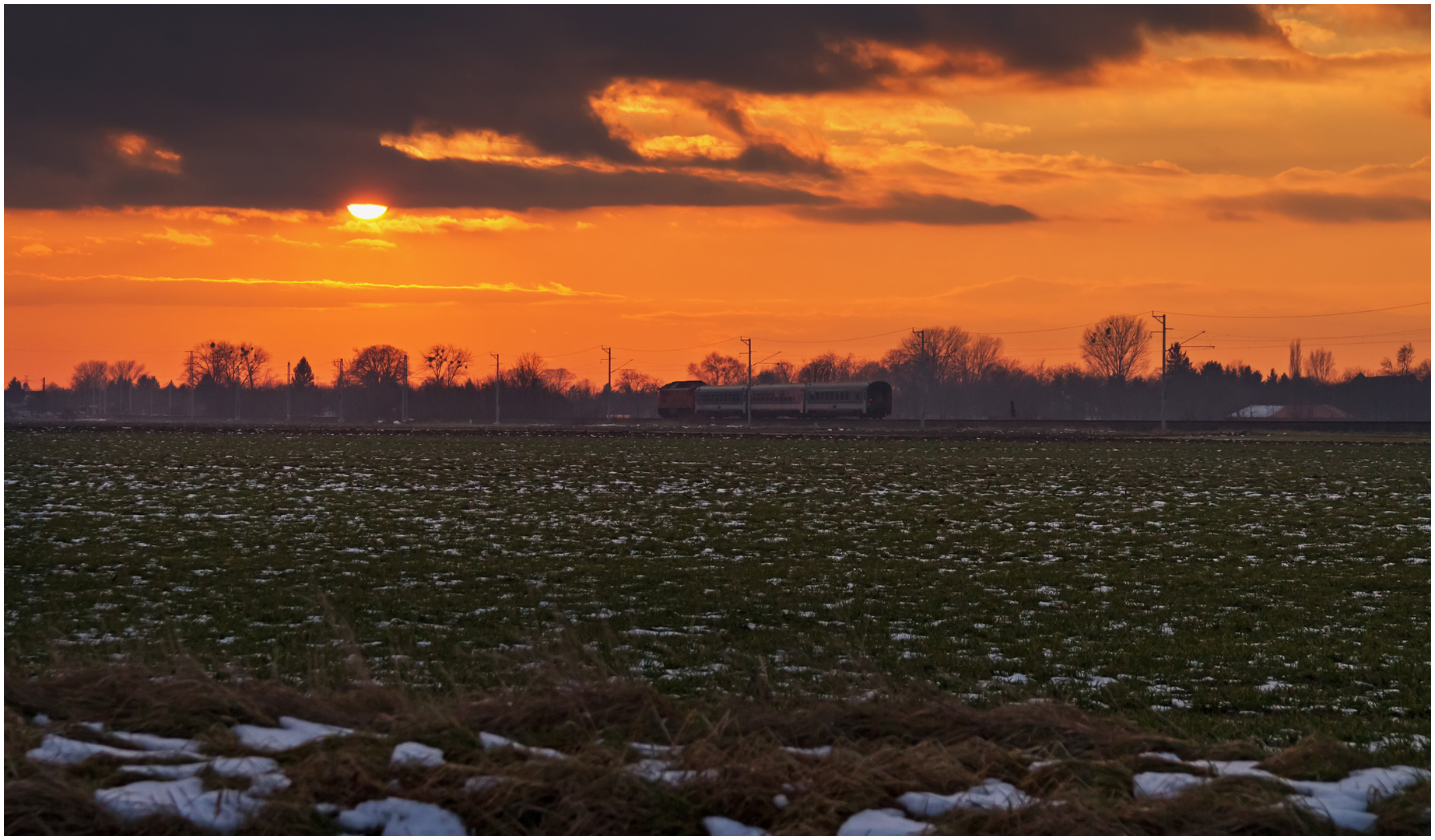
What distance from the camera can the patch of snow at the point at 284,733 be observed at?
5477mm

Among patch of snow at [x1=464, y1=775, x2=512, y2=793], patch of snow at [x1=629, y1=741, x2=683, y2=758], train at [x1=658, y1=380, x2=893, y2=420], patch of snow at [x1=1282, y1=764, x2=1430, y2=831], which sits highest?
train at [x1=658, y1=380, x2=893, y2=420]

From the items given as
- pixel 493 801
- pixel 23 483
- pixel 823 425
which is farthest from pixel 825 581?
pixel 823 425

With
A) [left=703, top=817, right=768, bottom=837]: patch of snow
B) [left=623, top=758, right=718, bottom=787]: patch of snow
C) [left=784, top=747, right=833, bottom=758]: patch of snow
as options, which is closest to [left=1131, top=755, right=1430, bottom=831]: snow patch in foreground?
[left=784, top=747, right=833, bottom=758]: patch of snow

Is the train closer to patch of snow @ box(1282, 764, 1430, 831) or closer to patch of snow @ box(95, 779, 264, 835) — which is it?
patch of snow @ box(1282, 764, 1430, 831)

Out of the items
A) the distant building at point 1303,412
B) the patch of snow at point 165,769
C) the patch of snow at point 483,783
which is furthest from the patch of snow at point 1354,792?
the distant building at point 1303,412

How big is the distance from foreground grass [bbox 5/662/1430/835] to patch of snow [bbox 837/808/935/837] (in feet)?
0.23

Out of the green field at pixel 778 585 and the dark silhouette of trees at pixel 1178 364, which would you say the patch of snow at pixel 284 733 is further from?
the dark silhouette of trees at pixel 1178 364

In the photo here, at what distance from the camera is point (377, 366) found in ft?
598

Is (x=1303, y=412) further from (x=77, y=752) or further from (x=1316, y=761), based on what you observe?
(x=77, y=752)

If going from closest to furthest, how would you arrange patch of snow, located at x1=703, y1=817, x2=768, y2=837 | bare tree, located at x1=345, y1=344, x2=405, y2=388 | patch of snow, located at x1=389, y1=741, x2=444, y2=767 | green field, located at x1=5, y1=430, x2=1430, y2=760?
patch of snow, located at x1=703, y1=817, x2=768, y2=837, patch of snow, located at x1=389, y1=741, x2=444, y2=767, green field, located at x1=5, y1=430, x2=1430, y2=760, bare tree, located at x1=345, y1=344, x2=405, y2=388

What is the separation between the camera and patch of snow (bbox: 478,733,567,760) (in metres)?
5.29

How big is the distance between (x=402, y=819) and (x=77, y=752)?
1773mm

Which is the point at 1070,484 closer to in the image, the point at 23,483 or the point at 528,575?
the point at 528,575

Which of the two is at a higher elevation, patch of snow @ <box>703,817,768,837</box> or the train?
the train
